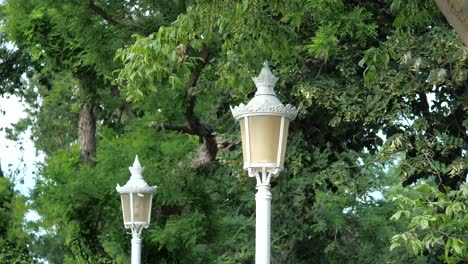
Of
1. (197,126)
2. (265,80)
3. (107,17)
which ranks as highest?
(107,17)

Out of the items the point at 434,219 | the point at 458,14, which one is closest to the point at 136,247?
the point at 434,219

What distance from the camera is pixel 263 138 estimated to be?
7531 mm

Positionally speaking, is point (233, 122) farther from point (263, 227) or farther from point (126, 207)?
point (263, 227)

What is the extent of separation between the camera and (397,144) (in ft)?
45.4

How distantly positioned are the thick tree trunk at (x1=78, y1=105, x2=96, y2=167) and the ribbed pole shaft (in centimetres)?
1601

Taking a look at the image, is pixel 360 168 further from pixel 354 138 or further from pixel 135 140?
pixel 135 140

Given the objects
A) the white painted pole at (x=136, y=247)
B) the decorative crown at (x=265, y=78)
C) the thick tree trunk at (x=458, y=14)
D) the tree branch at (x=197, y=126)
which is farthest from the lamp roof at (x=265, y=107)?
the tree branch at (x=197, y=126)

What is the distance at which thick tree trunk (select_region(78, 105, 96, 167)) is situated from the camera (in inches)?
922

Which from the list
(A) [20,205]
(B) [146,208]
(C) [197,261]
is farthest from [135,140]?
(B) [146,208]

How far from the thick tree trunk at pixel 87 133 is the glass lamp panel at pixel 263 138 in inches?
629

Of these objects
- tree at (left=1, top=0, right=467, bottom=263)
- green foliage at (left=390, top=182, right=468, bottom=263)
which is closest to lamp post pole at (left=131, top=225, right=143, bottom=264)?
tree at (left=1, top=0, right=467, bottom=263)

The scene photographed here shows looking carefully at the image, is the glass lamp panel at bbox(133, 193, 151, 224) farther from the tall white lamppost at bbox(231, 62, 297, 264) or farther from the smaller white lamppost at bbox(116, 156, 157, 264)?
the tall white lamppost at bbox(231, 62, 297, 264)

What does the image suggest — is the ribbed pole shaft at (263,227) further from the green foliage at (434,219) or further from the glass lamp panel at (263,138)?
the green foliage at (434,219)

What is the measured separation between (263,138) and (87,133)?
16861 millimetres
